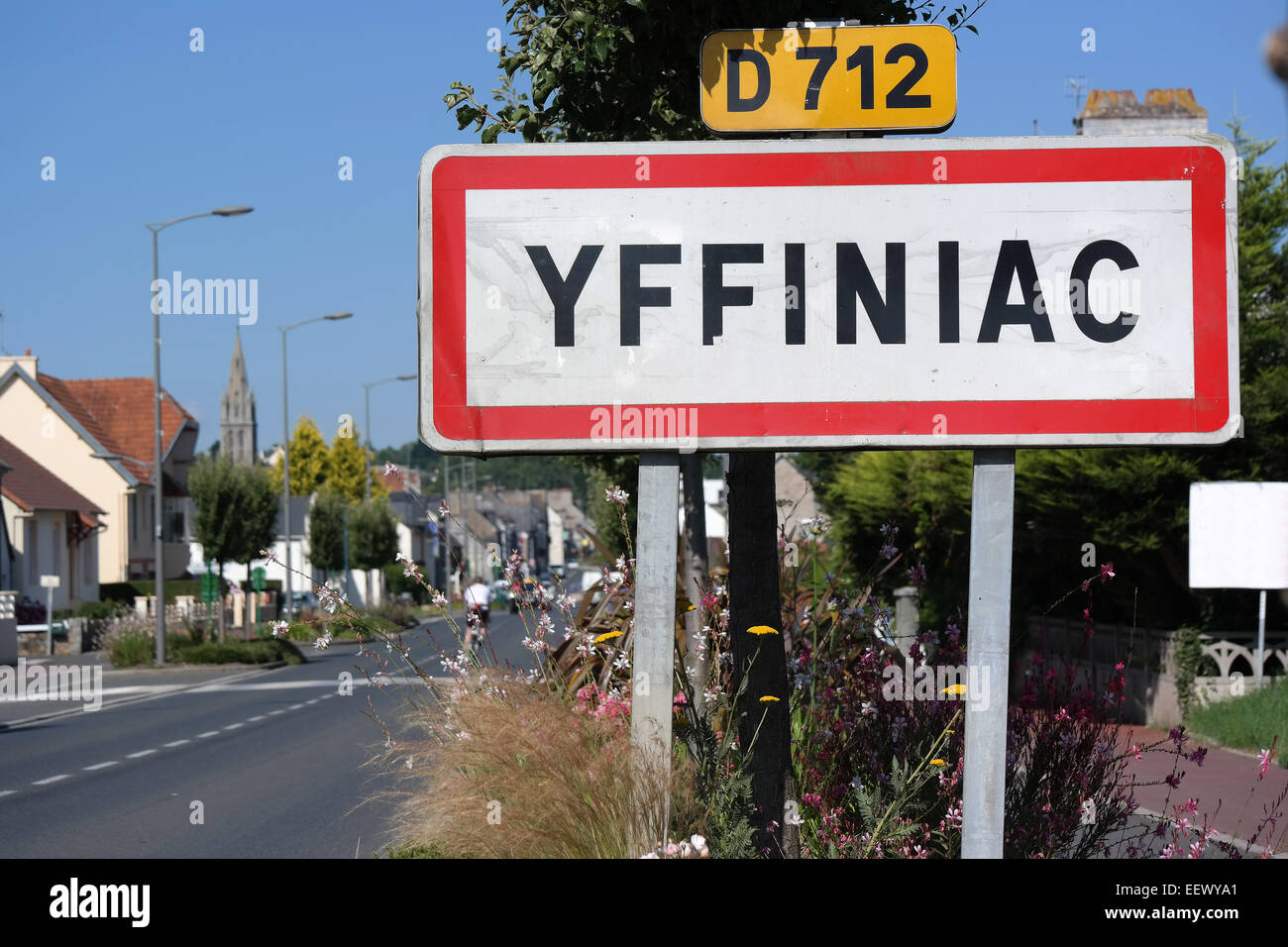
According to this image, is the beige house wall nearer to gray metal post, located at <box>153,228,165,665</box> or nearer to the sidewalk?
gray metal post, located at <box>153,228,165,665</box>

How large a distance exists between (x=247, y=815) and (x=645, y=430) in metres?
9.18

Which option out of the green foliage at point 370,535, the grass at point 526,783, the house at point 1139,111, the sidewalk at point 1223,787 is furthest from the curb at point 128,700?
the green foliage at point 370,535

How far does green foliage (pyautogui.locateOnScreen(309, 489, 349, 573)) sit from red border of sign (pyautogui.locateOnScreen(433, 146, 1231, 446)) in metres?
63.6

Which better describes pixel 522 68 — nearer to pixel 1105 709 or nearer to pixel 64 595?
pixel 1105 709

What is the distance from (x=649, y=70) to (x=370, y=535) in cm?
6648

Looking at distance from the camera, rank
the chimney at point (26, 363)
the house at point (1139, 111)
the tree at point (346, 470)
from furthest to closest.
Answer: the tree at point (346, 470) → the chimney at point (26, 363) → the house at point (1139, 111)

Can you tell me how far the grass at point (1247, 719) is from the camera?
13.9 metres

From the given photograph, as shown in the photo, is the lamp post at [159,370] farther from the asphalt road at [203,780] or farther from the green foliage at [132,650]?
the asphalt road at [203,780]

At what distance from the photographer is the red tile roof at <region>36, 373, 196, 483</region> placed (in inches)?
2376

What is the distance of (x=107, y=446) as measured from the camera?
55781mm

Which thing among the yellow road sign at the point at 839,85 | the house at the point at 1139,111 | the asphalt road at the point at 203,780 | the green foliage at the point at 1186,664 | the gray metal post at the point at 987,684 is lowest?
the asphalt road at the point at 203,780

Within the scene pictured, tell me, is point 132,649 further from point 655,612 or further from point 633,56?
point 655,612
